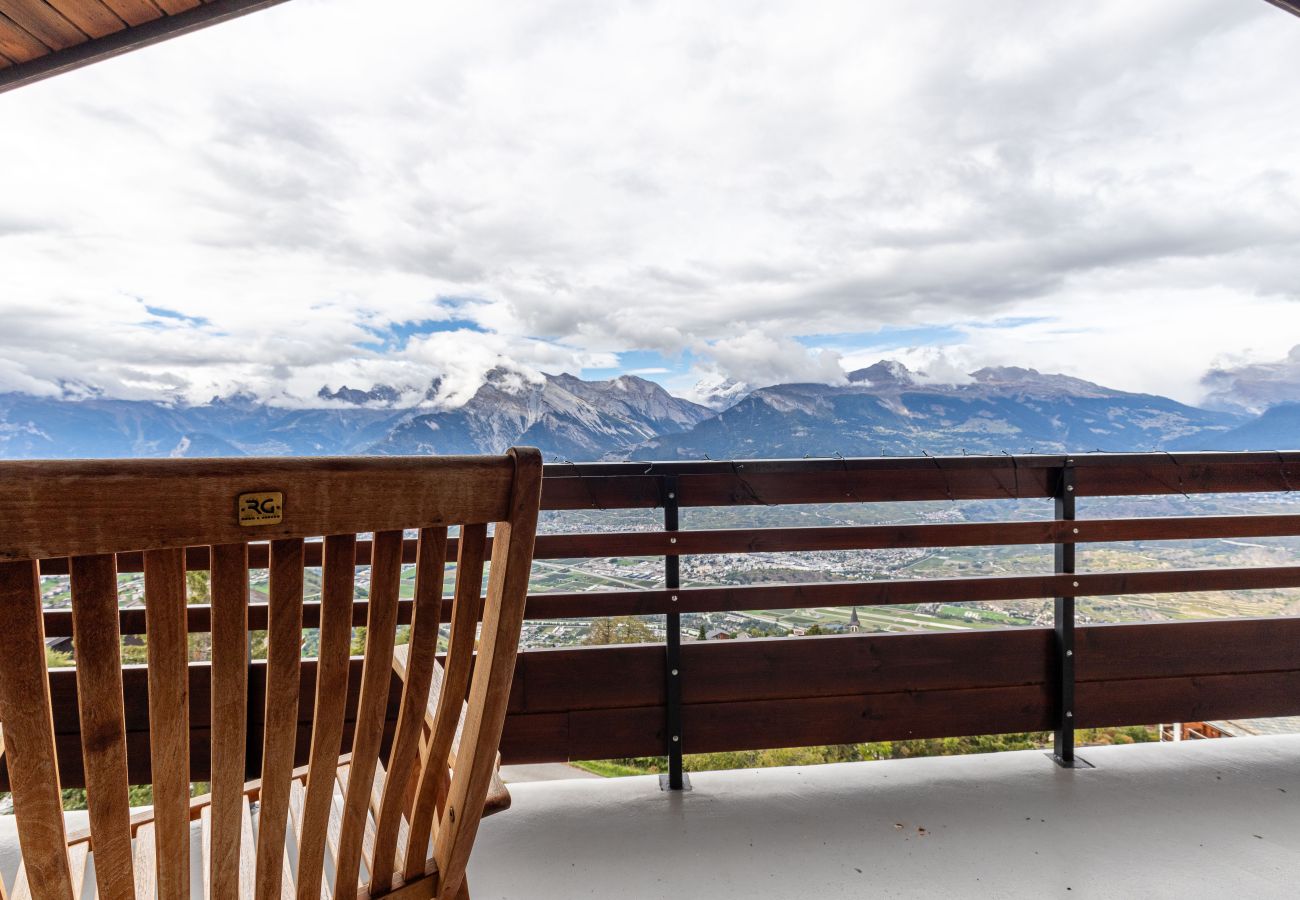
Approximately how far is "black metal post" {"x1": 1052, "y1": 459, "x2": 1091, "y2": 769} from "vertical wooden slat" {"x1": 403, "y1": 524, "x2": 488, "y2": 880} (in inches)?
79.9

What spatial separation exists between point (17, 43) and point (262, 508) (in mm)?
2542

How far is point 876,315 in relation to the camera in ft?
72.5

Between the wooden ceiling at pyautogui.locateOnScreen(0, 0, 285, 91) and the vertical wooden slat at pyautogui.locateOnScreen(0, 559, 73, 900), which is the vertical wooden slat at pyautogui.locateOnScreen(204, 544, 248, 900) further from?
the wooden ceiling at pyautogui.locateOnScreen(0, 0, 285, 91)

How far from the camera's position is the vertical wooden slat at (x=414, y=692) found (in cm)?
72

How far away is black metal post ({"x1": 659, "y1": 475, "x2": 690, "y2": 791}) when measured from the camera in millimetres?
1996

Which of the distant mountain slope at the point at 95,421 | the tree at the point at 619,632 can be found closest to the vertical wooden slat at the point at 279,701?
the tree at the point at 619,632

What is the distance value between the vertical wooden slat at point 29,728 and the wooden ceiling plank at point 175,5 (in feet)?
7.50

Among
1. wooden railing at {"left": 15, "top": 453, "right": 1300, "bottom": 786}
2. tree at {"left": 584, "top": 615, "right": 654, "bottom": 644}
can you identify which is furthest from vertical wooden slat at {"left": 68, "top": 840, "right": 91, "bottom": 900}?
tree at {"left": 584, "top": 615, "right": 654, "bottom": 644}

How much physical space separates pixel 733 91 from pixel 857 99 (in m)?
1.25

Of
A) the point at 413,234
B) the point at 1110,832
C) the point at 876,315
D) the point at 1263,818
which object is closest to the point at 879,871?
the point at 1110,832

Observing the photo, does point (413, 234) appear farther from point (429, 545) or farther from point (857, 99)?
point (429, 545)

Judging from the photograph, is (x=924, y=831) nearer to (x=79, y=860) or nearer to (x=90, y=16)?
(x=79, y=860)

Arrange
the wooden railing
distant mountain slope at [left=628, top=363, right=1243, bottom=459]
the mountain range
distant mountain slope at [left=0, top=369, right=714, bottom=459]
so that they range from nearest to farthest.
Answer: the wooden railing → the mountain range → distant mountain slope at [left=628, top=363, right=1243, bottom=459] → distant mountain slope at [left=0, top=369, right=714, bottom=459]

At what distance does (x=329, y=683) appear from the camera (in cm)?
69
